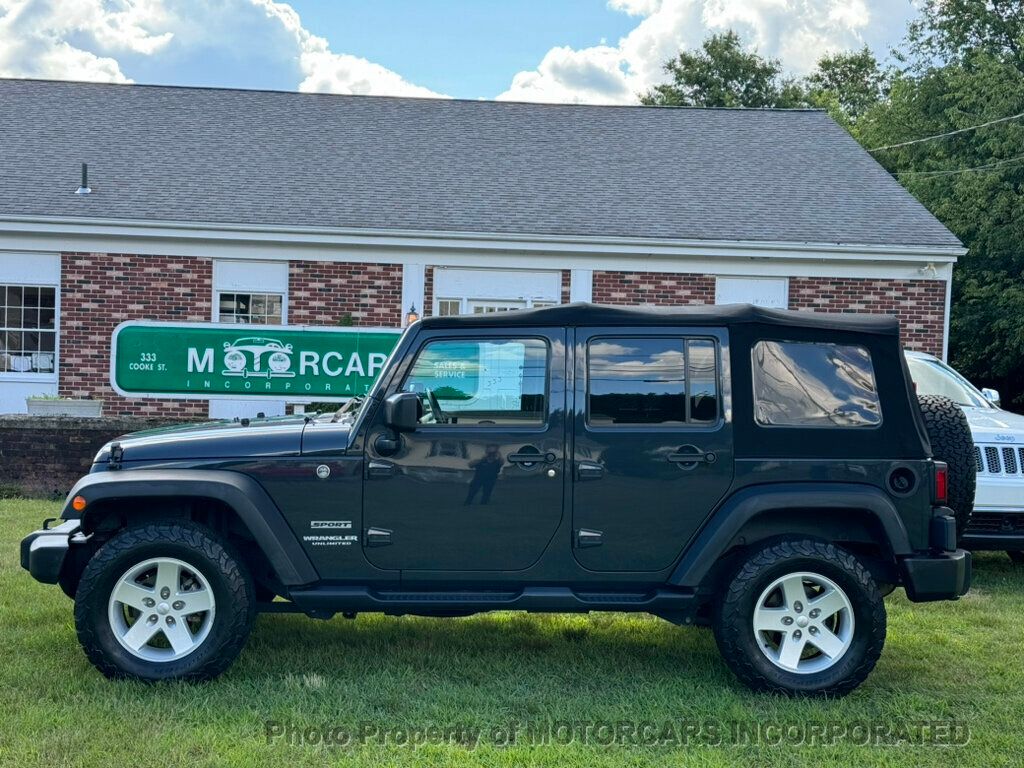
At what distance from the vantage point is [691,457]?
520 centimetres

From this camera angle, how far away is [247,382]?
11.5 meters

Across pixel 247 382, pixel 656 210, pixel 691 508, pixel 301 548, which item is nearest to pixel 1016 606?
pixel 691 508

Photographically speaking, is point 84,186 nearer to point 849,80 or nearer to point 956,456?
point 956,456

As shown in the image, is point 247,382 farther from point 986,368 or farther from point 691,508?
point 986,368

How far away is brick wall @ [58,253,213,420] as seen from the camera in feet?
52.1

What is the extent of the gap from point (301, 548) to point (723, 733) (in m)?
2.18

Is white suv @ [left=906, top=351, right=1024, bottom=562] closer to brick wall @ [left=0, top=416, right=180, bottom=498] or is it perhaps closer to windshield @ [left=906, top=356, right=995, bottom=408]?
windshield @ [left=906, top=356, right=995, bottom=408]

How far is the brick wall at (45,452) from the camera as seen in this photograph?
11.3 metres

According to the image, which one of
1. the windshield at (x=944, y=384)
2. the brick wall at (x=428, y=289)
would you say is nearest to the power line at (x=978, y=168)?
the brick wall at (x=428, y=289)

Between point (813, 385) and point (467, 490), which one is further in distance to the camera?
point (813, 385)

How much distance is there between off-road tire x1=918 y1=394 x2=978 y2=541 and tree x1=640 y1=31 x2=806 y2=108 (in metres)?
38.2

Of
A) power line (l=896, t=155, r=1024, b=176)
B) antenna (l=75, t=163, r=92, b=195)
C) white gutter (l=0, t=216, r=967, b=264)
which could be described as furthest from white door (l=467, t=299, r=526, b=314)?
power line (l=896, t=155, r=1024, b=176)

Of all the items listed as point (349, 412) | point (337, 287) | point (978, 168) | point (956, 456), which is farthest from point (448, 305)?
point (978, 168)

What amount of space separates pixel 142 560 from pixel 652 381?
2685 mm
